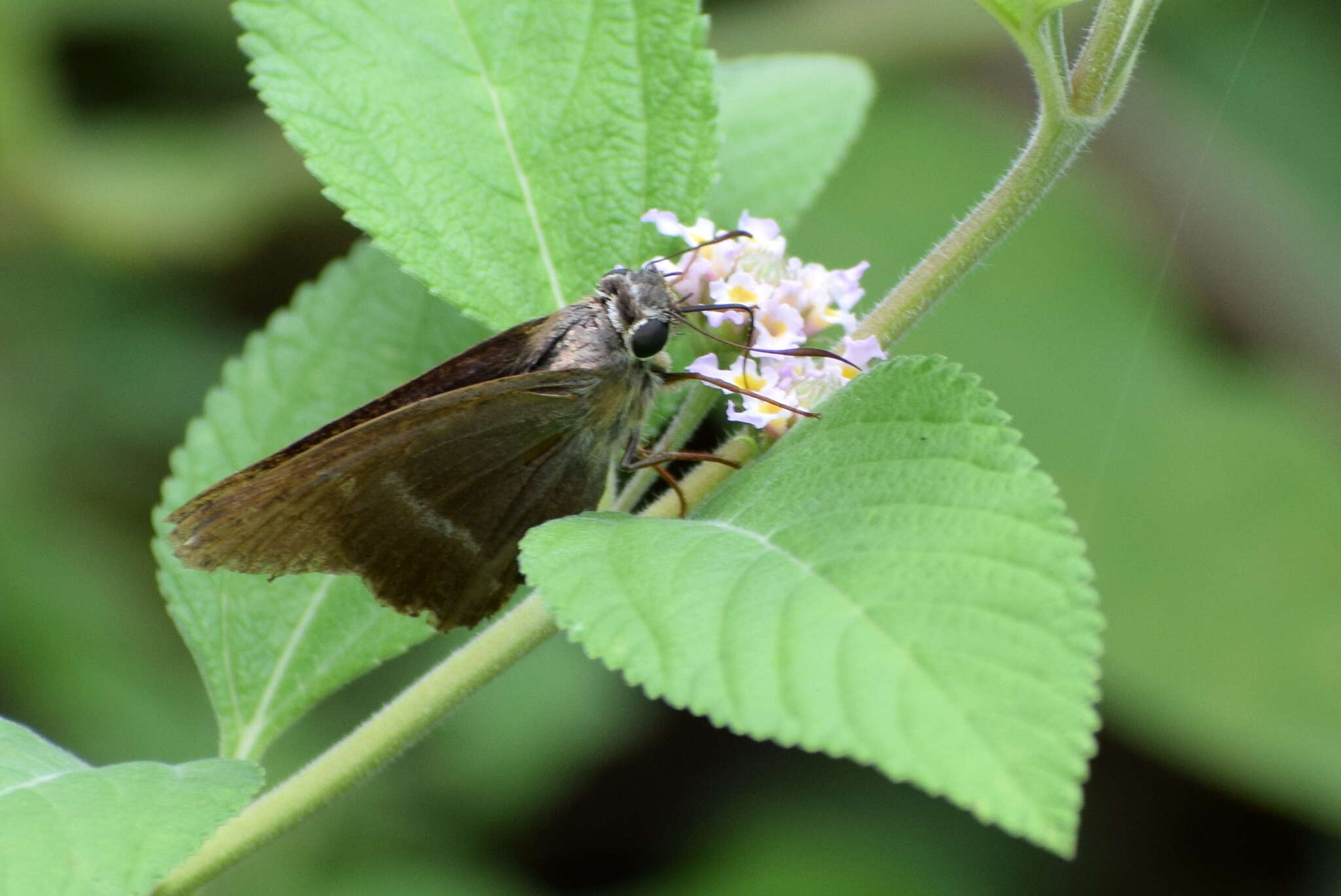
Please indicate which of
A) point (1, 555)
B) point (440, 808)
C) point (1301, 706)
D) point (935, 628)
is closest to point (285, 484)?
point (935, 628)

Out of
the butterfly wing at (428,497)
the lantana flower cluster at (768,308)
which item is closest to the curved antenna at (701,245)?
the lantana flower cluster at (768,308)

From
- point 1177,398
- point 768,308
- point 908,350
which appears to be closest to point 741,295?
point 768,308

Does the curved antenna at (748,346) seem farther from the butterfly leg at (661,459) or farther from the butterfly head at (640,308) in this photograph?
the butterfly leg at (661,459)

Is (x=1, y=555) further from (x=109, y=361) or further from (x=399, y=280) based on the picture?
(x=399, y=280)

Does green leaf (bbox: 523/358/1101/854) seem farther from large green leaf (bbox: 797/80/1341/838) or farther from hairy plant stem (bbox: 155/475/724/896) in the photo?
large green leaf (bbox: 797/80/1341/838)

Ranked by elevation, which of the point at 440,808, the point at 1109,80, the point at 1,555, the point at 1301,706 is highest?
the point at 1301,706
